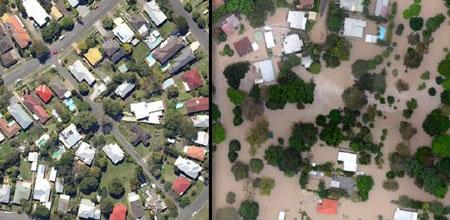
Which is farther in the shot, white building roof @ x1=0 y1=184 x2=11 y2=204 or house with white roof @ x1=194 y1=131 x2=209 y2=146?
white building roof @ x1=0 y1=184 x2=11 y2=204

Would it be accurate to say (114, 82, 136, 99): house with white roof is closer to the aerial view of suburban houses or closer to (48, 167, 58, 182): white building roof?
the aerial view of suburban houses

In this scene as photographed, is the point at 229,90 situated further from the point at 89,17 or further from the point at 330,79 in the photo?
the point at 89,17

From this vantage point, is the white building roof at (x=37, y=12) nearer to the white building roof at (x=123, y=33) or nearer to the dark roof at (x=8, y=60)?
the dark roof at (x=8, y=60)

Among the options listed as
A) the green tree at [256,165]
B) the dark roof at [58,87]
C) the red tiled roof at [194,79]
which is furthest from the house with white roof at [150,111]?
the green tree at [256,165]

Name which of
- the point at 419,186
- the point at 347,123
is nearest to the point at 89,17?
the point at 347,123

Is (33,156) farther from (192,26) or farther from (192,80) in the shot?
(192,26)

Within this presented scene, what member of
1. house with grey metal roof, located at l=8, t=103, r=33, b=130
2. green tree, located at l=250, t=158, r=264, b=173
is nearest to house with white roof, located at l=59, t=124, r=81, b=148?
house with grey metal roof, located at l=8, t=103, r=33, b=130
